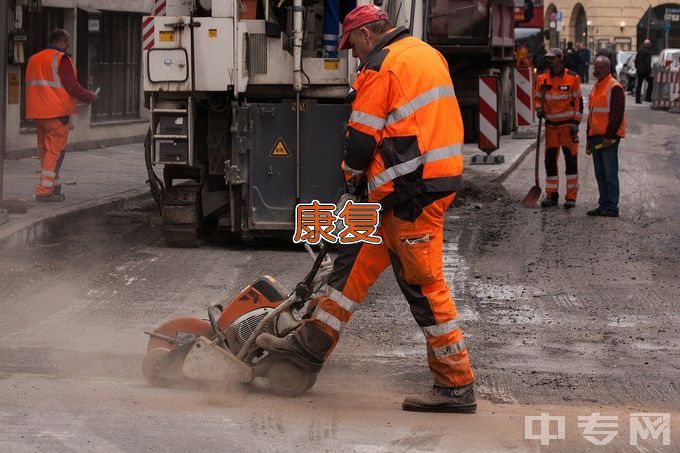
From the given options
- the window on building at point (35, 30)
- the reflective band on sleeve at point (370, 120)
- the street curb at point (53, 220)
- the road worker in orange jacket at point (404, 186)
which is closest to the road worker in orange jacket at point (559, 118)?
the street curb at point (53, 220)

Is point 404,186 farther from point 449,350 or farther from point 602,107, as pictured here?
point 602,107

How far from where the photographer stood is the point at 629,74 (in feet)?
133

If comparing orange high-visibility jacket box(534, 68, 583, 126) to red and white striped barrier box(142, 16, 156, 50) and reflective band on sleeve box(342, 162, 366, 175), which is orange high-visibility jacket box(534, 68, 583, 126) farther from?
reflective band on sleeve box(342, 162, 366, 175)

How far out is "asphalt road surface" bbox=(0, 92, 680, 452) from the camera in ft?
17.5

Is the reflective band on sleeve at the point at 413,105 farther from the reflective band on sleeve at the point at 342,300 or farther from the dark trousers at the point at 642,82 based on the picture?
the dark trousers at the point at 642,82

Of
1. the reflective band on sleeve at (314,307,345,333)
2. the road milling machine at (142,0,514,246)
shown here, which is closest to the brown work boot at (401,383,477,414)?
the reflective band on sleeve at (314,307,345,333)

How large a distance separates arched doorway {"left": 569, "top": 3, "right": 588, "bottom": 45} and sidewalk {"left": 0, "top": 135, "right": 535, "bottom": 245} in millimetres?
42094

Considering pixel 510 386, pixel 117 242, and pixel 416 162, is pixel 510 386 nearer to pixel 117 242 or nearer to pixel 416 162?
pixel 416 162

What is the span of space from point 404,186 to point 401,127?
0.87 ft

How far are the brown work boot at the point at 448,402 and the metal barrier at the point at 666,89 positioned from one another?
27.1 meters

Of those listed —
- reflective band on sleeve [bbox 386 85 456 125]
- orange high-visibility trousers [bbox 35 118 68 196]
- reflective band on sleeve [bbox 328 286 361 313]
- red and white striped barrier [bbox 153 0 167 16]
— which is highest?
red and white striped barrier [bbox 153 0 167 16]

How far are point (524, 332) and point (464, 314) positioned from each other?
584mm

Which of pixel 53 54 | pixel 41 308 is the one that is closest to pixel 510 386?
pixel 41 308

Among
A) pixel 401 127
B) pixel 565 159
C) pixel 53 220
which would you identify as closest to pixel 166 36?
pixel 53 220
